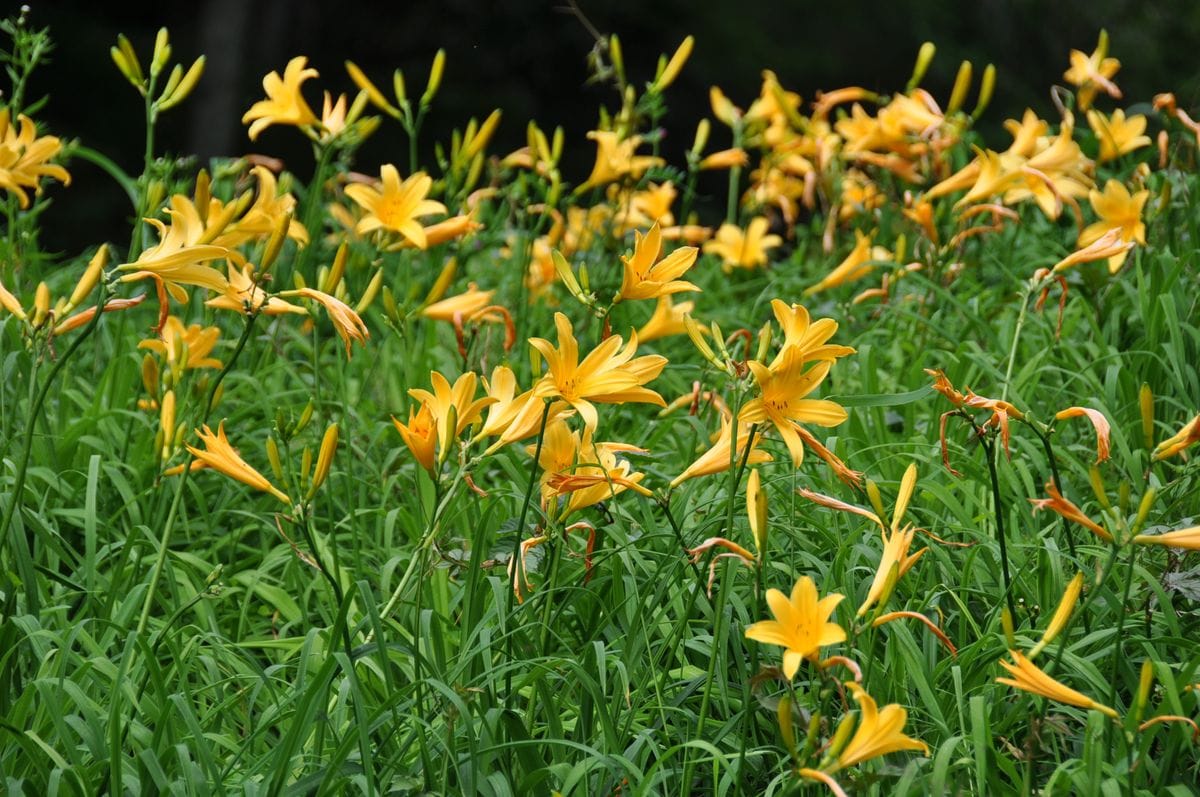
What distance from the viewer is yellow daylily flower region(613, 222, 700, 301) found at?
5.62 feet

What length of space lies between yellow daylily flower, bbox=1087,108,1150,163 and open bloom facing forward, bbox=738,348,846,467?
217 cm

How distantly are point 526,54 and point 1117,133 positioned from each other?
689 cm

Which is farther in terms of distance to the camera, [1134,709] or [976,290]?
[976,290]

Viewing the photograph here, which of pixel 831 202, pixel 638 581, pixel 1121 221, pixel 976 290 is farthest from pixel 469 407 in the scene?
pixel 831 202

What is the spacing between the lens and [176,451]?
2.37 m

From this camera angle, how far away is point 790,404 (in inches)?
65.2

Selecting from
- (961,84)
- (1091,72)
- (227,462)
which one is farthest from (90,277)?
(1091,72)

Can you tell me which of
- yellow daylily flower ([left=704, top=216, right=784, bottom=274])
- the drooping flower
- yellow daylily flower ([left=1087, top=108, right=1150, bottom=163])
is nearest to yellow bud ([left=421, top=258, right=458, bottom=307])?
the drooping flower

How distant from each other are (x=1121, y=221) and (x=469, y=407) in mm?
1894

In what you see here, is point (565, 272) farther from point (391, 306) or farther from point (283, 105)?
point (283, 105)

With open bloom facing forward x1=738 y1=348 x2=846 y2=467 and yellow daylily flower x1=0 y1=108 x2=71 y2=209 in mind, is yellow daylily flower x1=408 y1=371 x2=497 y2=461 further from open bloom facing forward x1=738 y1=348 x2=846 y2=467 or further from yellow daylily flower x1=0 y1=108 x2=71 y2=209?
yellow daylily flower x1=0 y1=108 x2=71 y2=209

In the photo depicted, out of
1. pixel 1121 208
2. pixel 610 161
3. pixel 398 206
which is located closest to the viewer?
pixel 398 206

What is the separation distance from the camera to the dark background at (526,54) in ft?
30.4

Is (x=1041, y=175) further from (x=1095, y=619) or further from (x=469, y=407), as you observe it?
(x=469, y=407)
